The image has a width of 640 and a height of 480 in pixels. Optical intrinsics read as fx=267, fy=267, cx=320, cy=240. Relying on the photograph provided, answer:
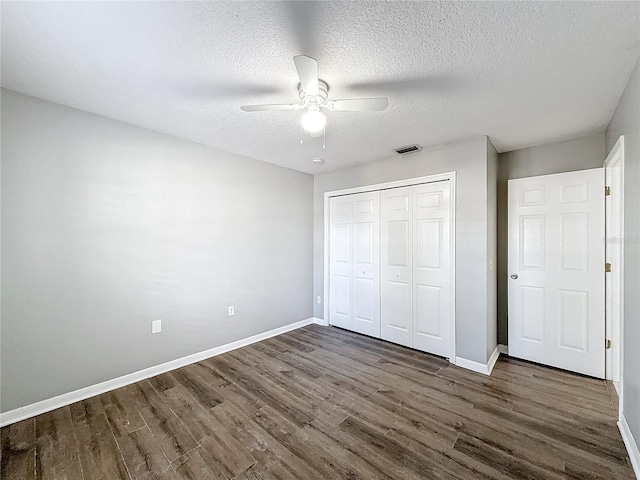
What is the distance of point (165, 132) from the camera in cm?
275

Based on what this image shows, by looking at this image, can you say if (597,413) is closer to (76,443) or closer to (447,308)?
(447,308)

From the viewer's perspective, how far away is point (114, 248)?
8.07ft

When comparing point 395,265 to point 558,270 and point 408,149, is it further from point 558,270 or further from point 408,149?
point 558,270

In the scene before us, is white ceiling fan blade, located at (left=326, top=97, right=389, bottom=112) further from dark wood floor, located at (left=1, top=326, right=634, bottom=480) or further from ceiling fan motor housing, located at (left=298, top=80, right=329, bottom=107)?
dark wood floor, located at (left=1, top=326, right=634, bottom=480)

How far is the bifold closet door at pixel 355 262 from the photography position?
12.2ft

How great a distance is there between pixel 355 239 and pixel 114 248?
283 centimetres

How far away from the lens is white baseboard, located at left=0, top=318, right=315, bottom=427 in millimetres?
1999

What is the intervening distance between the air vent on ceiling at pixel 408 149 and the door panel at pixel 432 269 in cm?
43

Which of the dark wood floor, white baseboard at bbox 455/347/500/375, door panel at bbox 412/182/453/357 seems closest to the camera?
the dark wood floor

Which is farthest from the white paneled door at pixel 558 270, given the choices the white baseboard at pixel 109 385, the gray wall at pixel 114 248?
the white baseboard at pixel 109 385

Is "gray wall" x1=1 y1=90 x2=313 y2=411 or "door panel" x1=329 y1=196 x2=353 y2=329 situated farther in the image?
"door panel" x1=329 y1=196 x2=353 y2=329

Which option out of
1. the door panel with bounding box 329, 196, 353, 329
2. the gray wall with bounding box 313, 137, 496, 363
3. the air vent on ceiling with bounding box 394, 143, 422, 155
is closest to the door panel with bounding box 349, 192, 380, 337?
the door panel with bounding box 329, 196, 353, 329

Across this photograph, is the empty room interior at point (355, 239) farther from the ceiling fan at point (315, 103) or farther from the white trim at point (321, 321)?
the white trim at point (321, 321)

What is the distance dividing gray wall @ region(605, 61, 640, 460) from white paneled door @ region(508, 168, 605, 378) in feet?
2.84
